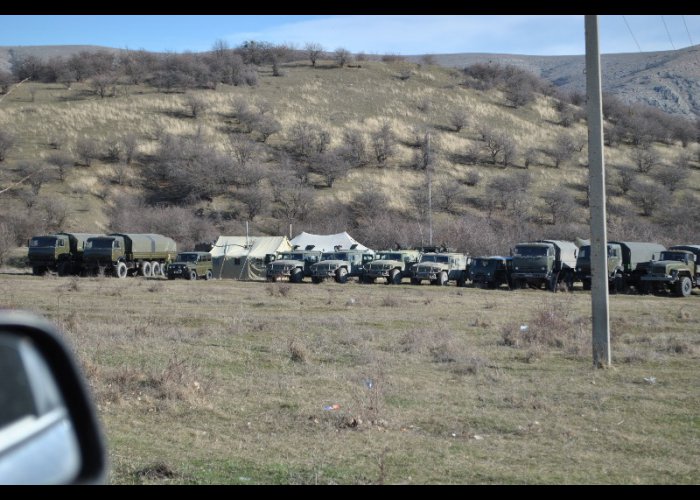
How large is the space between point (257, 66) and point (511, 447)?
9628 centimetres

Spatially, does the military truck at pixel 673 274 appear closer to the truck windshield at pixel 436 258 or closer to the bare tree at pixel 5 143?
the truck windshield at pixel 436 258

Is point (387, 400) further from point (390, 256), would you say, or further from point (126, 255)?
point (126, 255)

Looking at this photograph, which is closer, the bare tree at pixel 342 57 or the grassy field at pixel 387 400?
the grassy field at pixel 387 400

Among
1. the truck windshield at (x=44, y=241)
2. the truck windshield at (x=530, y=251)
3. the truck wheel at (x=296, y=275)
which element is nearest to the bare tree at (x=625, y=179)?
the truck windshield at (x=530, y=251)

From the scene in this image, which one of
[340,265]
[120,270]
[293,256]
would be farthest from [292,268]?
[120,270]

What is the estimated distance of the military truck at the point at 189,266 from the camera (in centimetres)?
4109

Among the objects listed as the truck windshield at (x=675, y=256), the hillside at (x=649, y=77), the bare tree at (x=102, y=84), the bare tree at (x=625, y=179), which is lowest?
the truck windshield at (x=675, y=256)

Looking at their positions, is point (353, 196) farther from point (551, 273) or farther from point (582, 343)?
point (582, 343)

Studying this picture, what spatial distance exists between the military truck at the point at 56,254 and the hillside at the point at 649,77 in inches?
2897

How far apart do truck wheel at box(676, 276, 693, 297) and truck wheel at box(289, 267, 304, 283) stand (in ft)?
54.6

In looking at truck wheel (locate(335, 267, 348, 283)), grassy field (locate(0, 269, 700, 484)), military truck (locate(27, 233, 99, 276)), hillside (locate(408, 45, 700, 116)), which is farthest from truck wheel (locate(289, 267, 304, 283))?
hillside (locate(408, 45, 700, 116))
